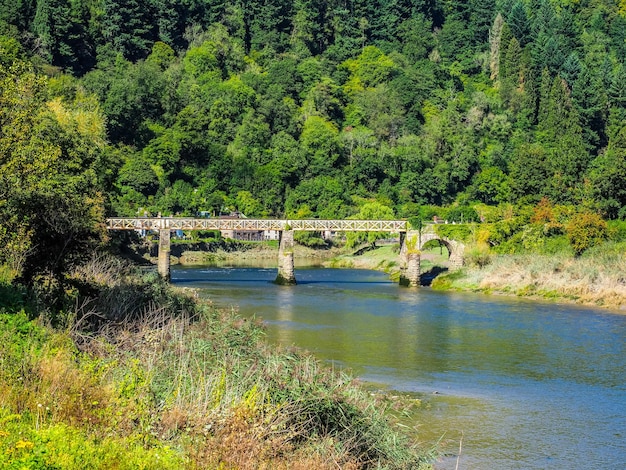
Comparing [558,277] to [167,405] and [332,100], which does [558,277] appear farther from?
[332,100]

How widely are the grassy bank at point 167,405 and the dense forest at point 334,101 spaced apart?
119 ft

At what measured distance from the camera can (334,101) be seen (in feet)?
504

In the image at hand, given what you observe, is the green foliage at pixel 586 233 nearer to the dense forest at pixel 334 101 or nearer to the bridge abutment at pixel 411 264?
the dense forest at pixel 334 101

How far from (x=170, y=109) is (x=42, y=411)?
118m

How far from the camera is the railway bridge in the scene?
7488cm

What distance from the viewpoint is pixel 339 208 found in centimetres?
11300

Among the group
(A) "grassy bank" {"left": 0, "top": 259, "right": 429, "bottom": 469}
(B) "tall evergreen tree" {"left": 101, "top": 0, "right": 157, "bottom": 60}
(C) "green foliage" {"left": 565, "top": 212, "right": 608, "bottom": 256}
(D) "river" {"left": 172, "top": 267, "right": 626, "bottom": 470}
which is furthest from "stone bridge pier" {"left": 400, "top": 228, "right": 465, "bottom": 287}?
(B) "tall evergreen tree" {"left": 101, "top": 0, "right": 157, "bottom": 60}

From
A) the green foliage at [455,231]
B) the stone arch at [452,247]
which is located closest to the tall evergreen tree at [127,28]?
the stone arch at [452,247]

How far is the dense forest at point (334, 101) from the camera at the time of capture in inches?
4257

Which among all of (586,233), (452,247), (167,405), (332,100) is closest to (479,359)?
(167,405)

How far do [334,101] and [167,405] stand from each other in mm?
136525

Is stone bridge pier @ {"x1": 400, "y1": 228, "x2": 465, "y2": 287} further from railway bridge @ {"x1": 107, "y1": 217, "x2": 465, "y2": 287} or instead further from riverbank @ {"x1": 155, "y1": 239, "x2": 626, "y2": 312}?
riverbank @ {"x1": 155, "y1": 239, "x2": 626, "y2": 312}

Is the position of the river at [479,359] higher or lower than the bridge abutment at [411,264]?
lower

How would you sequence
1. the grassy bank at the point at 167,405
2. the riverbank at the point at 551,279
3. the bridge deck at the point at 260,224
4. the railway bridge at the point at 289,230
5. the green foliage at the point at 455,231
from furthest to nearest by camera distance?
the bridge deck at the point at 260,224 < the green foliage at the point at 455,231 < the railway bridge at the point at 289,230 < the riverbank at the point at 551,279 < the grassy bank at the point at 167,405
